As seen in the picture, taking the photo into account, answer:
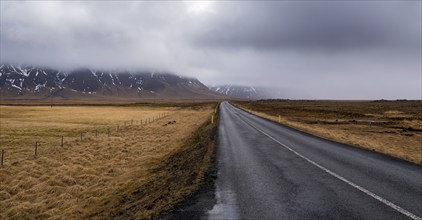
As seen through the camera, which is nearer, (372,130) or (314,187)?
(314,187)

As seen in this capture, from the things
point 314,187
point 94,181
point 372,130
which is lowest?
point 94,181

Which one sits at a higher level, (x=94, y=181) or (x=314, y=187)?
(x=314, y=187)

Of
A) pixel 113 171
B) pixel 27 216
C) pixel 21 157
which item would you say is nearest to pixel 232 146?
pixel 113 171

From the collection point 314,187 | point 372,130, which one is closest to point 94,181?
point 314,187

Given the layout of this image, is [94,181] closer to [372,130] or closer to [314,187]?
[314,187]

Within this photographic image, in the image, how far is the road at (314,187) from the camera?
26.6 ft

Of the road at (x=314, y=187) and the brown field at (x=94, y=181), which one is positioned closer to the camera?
the road at (x=314, y=187)

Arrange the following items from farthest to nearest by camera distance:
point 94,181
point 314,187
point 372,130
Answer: point 372,130, point 94,181, point 314,187

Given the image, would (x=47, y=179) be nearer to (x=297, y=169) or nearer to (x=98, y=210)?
(x=98, y=210)

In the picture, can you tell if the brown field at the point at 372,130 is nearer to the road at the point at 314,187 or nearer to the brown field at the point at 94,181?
the road at the point at 314,187

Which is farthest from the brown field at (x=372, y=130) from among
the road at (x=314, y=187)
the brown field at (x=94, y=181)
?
the brown field at (x=94, y=181)

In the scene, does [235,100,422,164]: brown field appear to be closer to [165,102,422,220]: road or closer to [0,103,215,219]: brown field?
[165,102,422,220]: road

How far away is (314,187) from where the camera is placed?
1057cm

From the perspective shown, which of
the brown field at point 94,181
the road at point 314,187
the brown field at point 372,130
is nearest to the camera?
the road at point 314,187
